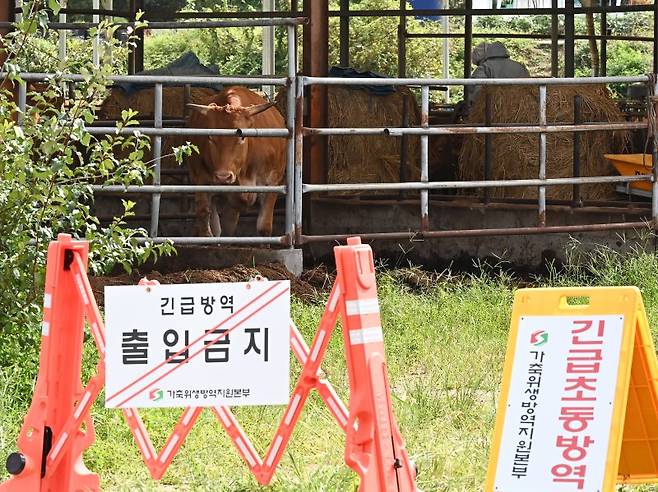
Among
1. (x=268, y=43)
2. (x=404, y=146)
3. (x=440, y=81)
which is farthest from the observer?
(x=268, y=43)

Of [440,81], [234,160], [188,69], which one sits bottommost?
[234,160]

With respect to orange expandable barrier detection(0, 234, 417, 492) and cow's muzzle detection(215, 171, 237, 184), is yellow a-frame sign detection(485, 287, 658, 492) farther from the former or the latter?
cow's muzzle detection(215, 171, 237, 184)

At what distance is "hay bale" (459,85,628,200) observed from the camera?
12.5 meters

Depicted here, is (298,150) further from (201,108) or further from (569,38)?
(569,38)

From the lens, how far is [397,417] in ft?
19.6

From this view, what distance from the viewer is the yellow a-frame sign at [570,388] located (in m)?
4.20

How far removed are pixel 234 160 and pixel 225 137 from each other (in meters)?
0.20

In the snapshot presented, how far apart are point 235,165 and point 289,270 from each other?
1.73 meters

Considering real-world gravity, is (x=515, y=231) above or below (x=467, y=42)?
below

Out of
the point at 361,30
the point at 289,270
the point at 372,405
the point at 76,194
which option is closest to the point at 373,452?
the point at 372,405

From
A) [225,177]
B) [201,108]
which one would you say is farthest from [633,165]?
[201,108]

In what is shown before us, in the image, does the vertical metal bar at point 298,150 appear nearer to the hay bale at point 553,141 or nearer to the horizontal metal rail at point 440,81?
the horizontal metal rail at point 440,81

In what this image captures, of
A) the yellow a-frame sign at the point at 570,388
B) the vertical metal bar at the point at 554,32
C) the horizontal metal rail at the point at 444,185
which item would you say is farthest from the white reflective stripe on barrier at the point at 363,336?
the vertical metal bar at the point at 554,32

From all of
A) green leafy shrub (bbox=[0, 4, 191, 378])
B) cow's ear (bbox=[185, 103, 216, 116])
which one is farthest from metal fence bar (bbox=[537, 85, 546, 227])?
green leafy shrub (bbox=[0, 4, 191, 378])
